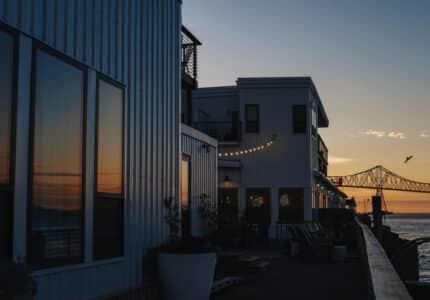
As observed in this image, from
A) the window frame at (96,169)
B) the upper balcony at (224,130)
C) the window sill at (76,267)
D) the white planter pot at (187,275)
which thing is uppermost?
the upper balcony at (224,130)

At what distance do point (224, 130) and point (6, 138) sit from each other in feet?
77.8

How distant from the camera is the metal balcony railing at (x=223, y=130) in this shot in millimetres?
28438

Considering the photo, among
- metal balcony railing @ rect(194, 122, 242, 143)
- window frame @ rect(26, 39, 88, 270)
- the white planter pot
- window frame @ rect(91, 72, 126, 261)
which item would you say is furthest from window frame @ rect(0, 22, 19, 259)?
metal balcony railing @ rect(194, 122, 242, 143)

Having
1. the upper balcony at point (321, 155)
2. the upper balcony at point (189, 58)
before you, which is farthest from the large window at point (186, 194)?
Result: the upper balcony at point (321, 155)

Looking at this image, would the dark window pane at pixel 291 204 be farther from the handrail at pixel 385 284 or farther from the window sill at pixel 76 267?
the handrail at pixel 385 284

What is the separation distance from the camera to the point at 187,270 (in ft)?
28.7

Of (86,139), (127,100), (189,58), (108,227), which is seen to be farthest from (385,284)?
(189,58)

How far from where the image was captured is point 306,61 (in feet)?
203

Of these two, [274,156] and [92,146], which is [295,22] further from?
[92,146]

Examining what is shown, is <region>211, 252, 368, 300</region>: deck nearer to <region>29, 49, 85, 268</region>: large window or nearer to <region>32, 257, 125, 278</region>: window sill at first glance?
<region>32, 257, 125, 278</region>: window sill

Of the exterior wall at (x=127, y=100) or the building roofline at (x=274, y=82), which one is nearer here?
the exterior wall at (x=127, y=100)

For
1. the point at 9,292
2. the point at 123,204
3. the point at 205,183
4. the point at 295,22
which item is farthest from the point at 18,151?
the point at 295,22

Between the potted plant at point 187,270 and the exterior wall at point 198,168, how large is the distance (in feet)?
17.1

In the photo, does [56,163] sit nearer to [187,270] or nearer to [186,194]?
[187,270]
